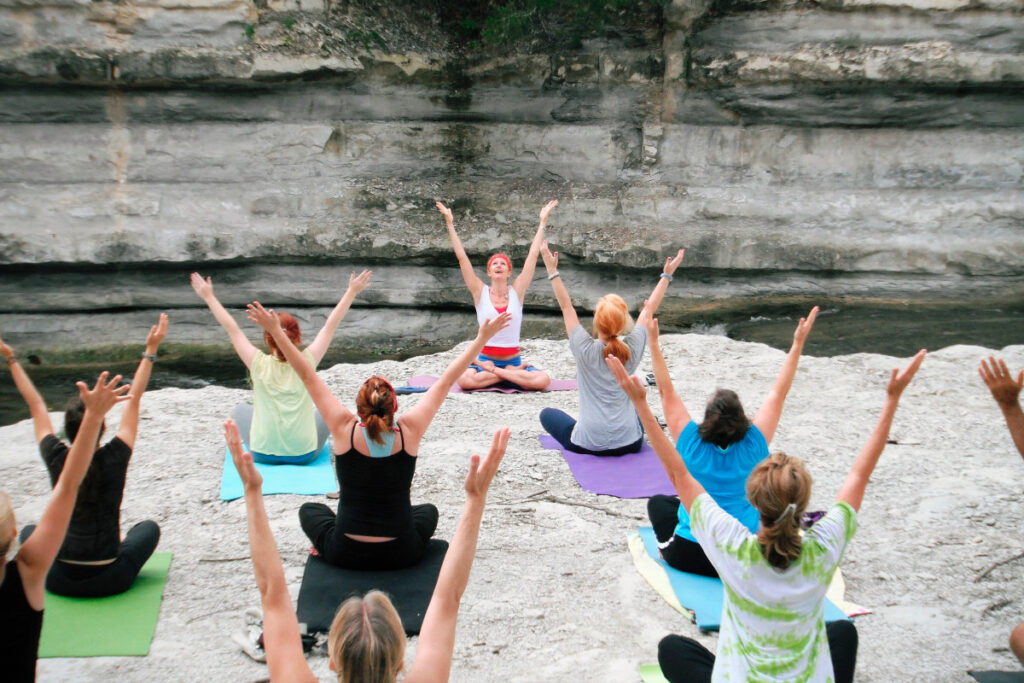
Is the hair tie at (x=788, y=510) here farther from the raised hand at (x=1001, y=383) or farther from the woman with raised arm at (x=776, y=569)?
the raised hand at (x=1001, y=383)

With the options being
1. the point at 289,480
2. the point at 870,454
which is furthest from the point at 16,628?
the point at 289,480

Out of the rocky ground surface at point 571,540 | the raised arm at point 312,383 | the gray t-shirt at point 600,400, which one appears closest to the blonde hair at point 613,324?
the gray t-shirt at point 600,400

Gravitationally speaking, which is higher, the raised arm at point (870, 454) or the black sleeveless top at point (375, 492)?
the raised arm at point (870, 454)

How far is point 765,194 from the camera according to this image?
14.1 m

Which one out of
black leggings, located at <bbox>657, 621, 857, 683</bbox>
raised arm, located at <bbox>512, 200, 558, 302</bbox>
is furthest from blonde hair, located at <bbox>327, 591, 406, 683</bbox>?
raised arm, located at <bbox>512, 200, 558, 302</bbox>

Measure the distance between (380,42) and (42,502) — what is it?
9.67m

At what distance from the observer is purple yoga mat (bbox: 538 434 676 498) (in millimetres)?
6180

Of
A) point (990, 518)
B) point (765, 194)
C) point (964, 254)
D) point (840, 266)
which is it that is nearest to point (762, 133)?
point (765, 194)

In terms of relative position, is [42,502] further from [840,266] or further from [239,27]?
[840,266]

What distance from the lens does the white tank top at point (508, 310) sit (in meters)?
8.99

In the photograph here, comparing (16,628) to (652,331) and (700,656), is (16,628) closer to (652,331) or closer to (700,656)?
(700,656)

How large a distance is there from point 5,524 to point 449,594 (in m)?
1.30

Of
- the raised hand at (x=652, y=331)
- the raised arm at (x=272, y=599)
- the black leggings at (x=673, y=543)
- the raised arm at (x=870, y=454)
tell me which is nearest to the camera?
the raised arm at (x=272, y=599)

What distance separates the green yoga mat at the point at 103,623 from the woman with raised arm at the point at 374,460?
2.94 ft
